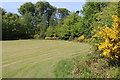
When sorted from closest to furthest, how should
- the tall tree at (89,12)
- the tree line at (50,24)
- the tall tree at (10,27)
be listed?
the tall tree at (89,12) → the tree line at (50,24) → the tall tree at (10,27)

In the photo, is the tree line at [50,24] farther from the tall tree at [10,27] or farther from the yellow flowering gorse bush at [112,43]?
the yellow flowering gorse bush at [112,43]

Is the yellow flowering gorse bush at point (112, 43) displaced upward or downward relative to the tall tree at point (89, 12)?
downward

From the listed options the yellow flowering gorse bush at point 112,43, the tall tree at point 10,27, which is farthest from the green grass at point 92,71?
the tall tree at point 10,27

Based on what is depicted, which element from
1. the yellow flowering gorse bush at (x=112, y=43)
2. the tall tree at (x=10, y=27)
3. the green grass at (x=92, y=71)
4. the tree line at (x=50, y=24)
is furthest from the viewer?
the tall tree at (x=10, y=27)

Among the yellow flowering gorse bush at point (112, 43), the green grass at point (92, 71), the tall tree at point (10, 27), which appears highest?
the tall tree at point (10, 27)

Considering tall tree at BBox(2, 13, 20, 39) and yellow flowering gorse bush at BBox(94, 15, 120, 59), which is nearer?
yellow flowering gorse bush at BBox(94, 15, 120, 59)

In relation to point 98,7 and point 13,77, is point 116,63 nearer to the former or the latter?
point 13,77

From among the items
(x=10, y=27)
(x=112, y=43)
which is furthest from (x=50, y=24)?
(x=112, y=43)

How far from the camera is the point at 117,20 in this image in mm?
4348

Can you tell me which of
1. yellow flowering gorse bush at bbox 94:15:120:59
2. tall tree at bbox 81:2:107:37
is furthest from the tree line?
yellow flowering gorse bush at bbox 94:15:120:59

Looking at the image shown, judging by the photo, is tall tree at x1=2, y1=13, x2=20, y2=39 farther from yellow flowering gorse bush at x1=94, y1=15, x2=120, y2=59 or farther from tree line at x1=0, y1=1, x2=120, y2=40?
yellow flowering gorse bush at x1=94, y1=15, x2=120, y2=59

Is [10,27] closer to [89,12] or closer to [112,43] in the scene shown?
[89,12]

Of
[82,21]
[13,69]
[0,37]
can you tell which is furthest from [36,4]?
[13,69]

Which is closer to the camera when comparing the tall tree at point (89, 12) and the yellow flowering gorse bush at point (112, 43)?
the yellow flowering gorse bush at point (112, 43)
